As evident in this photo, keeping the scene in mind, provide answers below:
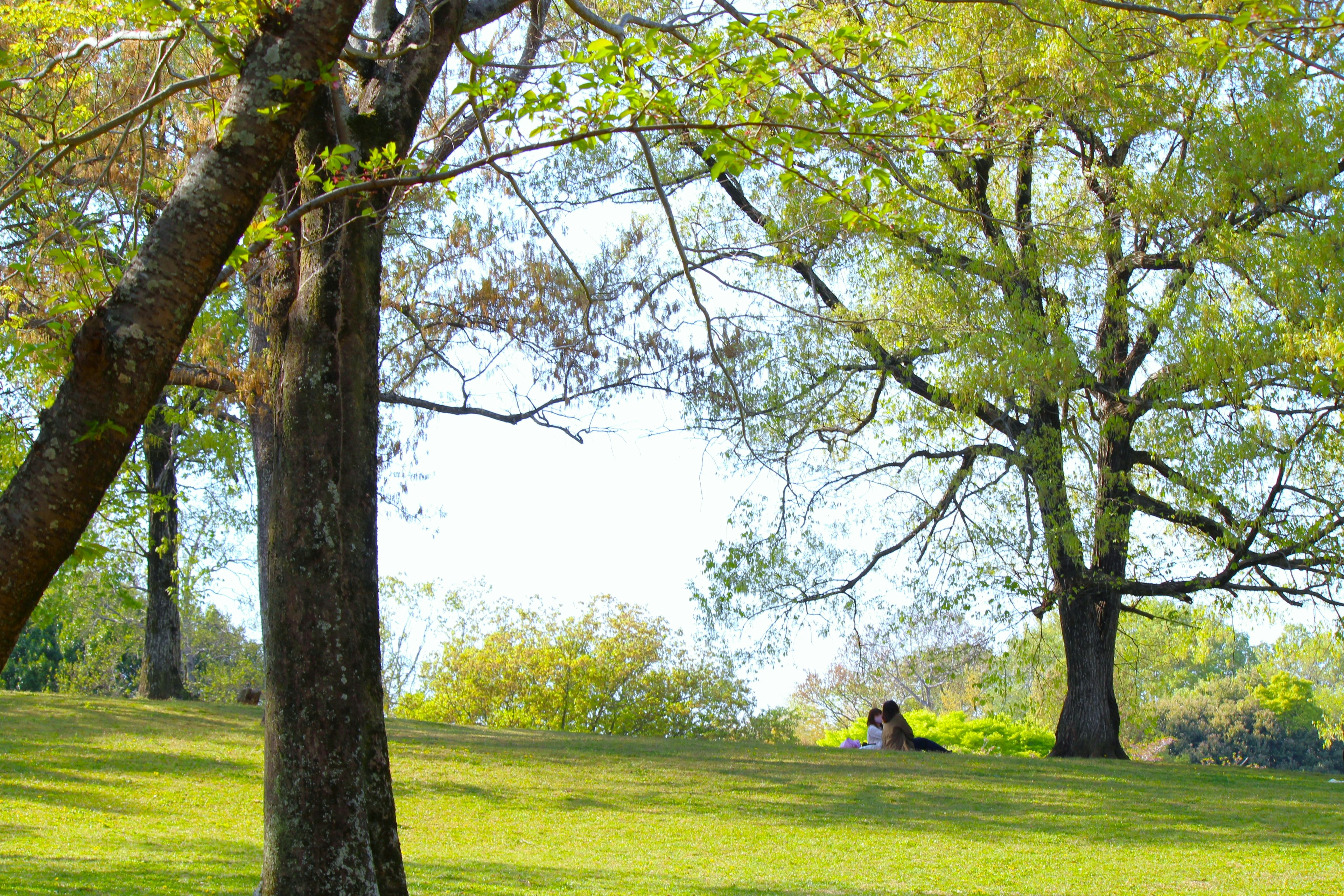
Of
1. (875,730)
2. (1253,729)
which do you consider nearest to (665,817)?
(875,730)

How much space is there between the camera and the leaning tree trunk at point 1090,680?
15.0 m

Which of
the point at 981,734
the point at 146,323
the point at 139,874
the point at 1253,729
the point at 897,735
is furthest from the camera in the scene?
the point at 1253,729

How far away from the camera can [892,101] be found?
16.6 ft

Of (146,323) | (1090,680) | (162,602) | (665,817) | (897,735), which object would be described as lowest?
(665,817)

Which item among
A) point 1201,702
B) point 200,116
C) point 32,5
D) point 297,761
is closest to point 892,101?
point 297,761

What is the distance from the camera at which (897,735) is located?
51.0 feet

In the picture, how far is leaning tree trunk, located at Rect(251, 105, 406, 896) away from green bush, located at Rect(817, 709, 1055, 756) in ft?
54.5

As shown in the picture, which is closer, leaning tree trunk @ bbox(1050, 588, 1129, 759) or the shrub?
leaning tree trunk @ bbox(1050, 588, 1129, 759)

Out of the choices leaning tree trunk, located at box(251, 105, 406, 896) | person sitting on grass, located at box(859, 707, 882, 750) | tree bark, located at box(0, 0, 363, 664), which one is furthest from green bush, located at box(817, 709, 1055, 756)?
tree bark, located at box(0, 0, 363, 664)

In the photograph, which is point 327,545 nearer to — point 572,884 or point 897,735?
point 572,884

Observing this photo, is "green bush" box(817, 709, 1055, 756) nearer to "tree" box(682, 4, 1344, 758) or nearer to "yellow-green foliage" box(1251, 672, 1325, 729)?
"tree" box(682, 4, 1344, 758)

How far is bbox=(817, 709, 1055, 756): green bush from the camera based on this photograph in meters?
21.4

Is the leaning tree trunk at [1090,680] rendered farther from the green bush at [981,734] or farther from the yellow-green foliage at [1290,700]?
the yellow-green foliage at [1290,700]

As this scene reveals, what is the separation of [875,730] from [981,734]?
634 cm
